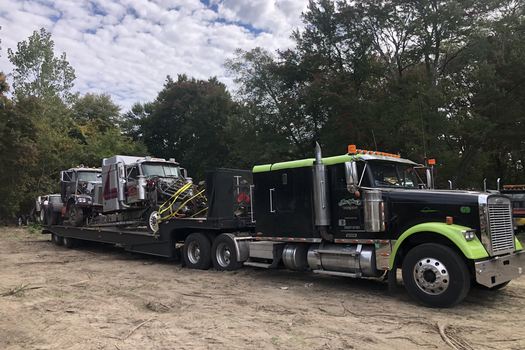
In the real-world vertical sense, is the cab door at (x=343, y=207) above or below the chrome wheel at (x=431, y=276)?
above

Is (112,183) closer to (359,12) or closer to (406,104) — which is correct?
(406,104)

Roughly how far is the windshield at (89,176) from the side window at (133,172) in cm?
433

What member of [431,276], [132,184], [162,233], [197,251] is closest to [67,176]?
[132,184]

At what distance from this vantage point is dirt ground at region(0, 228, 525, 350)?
572 cm

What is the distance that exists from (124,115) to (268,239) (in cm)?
4799

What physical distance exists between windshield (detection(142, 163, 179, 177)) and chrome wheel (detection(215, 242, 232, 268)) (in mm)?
4370

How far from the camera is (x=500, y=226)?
295 inches

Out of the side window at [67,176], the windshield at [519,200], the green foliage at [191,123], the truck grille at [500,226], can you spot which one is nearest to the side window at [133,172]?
the side window at [67,176]

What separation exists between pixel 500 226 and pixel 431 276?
141 centimetres

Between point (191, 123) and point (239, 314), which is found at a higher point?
point (191, 123)

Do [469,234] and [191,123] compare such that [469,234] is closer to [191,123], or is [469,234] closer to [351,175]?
[351,175]

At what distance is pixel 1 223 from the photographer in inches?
1179

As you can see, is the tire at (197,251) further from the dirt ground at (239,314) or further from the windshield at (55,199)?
the windshield at (55,199)

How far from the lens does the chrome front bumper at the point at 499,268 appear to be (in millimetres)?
6871
